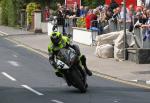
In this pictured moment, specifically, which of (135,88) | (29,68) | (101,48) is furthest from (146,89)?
(101,48)

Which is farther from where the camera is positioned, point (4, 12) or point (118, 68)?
point (4, 12)

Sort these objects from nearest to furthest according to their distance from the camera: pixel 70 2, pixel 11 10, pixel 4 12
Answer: pixel 70 2 → pixel 11 10 → pixel 4 12

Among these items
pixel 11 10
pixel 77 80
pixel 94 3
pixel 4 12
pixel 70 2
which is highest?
pixel 70 2

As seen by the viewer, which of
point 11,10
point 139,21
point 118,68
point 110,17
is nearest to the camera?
point 118,68

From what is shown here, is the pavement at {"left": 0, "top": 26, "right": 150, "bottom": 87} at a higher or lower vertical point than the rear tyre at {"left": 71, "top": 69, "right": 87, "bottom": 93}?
lower

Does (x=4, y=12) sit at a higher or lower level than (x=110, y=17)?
lower

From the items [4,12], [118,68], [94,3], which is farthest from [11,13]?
[118,68]

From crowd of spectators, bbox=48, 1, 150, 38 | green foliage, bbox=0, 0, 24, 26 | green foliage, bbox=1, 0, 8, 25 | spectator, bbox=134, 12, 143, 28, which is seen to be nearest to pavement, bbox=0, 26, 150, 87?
crowd of spectators, bbox=48, 1, 150, 38

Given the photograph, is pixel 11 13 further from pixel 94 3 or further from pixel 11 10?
pixel 94 3

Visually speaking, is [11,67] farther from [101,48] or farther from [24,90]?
[24,90]

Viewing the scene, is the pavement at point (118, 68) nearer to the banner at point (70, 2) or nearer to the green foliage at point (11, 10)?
the banner at point (70, 2)

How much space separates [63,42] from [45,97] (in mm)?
1686

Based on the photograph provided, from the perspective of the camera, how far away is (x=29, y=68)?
22547 millimetres

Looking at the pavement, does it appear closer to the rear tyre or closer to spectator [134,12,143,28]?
spectator [134,12,143,28]
